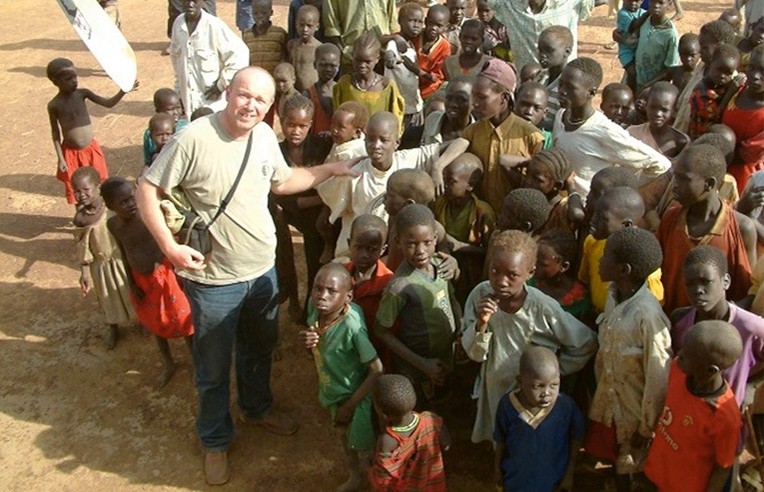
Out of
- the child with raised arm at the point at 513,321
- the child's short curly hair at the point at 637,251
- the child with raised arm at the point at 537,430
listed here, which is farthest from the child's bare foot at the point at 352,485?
the child's short curly hair at the point at 637,251

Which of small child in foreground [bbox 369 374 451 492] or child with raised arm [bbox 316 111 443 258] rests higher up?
child with raised arm [bbox 316 111 443 258]

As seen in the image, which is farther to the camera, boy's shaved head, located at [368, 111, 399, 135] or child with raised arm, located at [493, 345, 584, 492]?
boy's shaved head, located at [368, 111, 399, 135]

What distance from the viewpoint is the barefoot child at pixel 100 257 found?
187 inches

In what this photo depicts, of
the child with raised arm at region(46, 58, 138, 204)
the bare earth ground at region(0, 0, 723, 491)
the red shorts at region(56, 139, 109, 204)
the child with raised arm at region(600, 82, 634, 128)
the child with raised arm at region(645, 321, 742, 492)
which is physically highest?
the child with raised arm at region(600, 82, 634, 128)

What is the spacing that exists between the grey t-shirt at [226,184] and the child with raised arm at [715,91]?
8.59ft

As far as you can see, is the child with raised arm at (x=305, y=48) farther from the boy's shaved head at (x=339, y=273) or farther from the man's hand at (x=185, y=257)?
the man's hand at (x=185, y=257)

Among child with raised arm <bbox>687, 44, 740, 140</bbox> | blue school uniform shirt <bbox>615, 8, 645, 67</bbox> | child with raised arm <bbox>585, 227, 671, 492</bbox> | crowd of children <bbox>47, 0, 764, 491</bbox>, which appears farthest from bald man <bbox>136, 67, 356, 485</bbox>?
blue school uniform shirt <bbox>615, 8, 645, 67</bbox>

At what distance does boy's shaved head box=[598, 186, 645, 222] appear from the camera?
334 cm

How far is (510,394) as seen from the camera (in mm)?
3164

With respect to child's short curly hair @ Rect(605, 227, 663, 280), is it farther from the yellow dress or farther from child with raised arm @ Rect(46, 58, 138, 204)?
child with raised arm @ Rect(46, 58, 138, 204)

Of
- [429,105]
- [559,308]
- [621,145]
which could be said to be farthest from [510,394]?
[429,105]

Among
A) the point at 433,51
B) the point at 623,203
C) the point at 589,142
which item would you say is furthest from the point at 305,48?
the point at 623,203

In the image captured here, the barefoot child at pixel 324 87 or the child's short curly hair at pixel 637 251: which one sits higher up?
the child's short curly hair at pixel 637 251

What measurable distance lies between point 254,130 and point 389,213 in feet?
2.65
